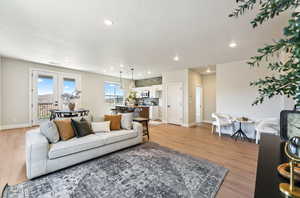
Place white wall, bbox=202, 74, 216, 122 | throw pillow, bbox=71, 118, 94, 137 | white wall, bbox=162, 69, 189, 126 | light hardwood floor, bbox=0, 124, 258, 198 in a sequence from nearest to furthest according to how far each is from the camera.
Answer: light hardwood floor, bbox=0, 124, 258, 198
throw pillow, bbox=71, 118, 94, 137
white wall, bbox=162, 69, 189, 126
white wall, bbox=202, 74, 216, 122

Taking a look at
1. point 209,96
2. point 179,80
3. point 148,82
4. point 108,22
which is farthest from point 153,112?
point 108,22

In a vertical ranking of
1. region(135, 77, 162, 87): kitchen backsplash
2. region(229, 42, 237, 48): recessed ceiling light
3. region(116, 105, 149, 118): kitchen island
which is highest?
region(229, 42, 237, 48): recessed ceiling light

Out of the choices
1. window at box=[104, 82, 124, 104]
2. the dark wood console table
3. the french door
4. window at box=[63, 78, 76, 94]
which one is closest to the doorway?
window at box=[104, 82, 124, 104]

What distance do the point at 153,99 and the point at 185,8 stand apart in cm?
676

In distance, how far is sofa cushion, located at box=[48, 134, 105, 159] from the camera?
2.26 meters

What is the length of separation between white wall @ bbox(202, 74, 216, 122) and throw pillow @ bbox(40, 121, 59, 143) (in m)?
6.91

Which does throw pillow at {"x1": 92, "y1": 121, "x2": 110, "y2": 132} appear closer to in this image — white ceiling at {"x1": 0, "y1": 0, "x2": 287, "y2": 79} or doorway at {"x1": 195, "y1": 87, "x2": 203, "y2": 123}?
white ceiling at {"x1": 0, "y1": 0, "x2": 287, "y2": 79}

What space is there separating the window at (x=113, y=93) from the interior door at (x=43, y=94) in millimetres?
2704

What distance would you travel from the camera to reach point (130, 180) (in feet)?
6.86

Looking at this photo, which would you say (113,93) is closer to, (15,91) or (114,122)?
(15,91)

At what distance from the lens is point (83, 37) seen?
3.20 meters

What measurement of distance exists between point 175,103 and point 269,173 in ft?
19.0

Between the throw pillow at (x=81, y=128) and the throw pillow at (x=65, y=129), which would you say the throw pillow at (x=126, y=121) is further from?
the throw pillow at (x=65, y=129)

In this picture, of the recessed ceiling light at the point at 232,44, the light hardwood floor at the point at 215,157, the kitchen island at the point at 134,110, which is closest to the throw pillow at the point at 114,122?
the light hardwood floor at the point at 215,157
